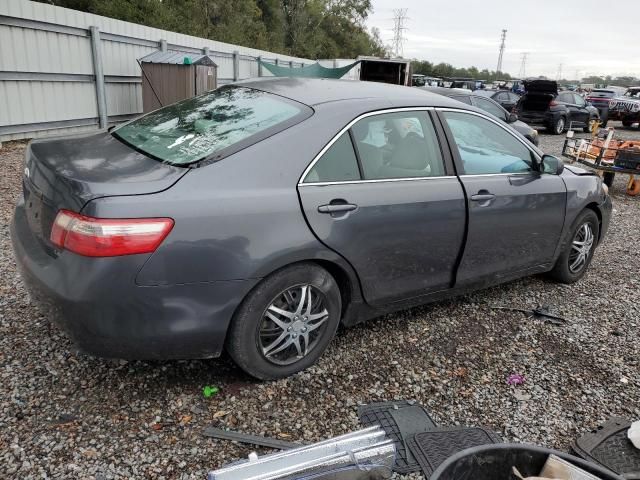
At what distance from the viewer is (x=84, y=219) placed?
2.17 meters

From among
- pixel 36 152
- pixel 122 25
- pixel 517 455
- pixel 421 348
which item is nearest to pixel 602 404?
pixel 421 348

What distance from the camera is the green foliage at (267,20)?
21.6 m

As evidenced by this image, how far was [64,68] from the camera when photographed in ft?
30.2

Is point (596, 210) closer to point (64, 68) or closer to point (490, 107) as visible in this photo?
point (490, 107)

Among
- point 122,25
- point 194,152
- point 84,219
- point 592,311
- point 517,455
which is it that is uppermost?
point 122,25

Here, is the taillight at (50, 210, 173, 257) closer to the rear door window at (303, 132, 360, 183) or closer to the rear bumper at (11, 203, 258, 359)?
the rear bumper at (11, 203, 258, 359)

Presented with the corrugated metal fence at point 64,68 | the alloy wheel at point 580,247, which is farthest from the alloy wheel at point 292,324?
the corrugated metal fence at point 64,68

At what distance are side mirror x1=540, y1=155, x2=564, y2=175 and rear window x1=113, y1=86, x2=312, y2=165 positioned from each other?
6.59 feet

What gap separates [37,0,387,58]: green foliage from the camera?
21.6 metres

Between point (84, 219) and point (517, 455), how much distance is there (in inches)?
73.7

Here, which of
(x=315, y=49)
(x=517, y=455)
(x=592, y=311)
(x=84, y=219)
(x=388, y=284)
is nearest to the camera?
(x=517, y=455)

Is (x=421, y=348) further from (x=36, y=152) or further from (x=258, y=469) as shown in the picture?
(x=36, y=152)

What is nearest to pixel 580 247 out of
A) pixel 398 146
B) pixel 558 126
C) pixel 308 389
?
pixel 398 146

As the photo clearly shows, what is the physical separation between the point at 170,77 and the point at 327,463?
32.7 ft
